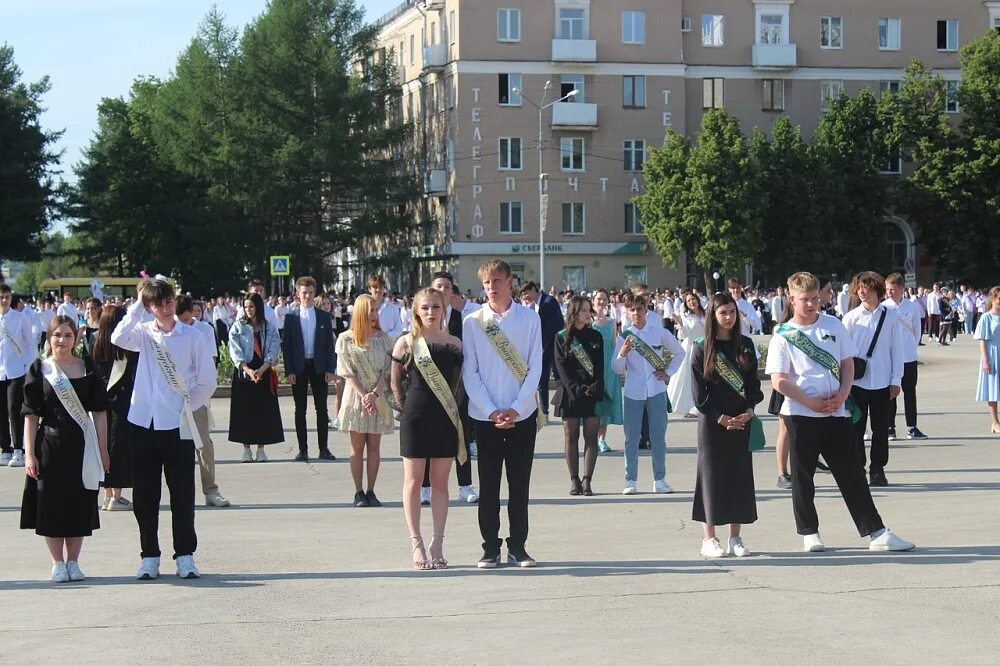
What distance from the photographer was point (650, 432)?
547 inches

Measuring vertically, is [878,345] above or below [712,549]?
above

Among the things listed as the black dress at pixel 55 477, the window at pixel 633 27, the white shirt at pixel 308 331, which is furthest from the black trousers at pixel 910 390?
the window at pixel 633 27

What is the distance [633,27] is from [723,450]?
2421 inches

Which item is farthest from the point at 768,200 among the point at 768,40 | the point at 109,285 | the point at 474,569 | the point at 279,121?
the point at 474,569

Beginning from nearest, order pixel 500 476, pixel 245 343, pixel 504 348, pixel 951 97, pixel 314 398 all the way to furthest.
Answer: pixel 504 348 → pixel 500 476 → pixel 245 343 → pixel 314 398 → pixel 951 97

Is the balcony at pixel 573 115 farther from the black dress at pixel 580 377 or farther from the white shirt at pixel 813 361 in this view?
the white shirt at pixel 813 361

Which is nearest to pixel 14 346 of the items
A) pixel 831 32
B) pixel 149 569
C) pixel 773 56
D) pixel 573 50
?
pixel 149 569

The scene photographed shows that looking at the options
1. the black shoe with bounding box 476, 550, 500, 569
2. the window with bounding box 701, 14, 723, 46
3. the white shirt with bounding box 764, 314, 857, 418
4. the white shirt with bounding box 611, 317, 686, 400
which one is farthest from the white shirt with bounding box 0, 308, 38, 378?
the window with bounding box 701, 14, 723, 46

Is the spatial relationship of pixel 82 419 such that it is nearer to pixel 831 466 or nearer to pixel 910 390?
pixel 831 466

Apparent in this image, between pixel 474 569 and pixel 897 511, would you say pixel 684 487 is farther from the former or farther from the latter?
pixel 474 569

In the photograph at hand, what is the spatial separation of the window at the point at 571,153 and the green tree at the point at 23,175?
2418 cm

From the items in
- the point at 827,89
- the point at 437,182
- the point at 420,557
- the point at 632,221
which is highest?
the point at 827,89

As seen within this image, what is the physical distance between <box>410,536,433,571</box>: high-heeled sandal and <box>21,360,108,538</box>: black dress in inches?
78.6

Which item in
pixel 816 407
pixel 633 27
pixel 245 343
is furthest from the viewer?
pixel 633 27
